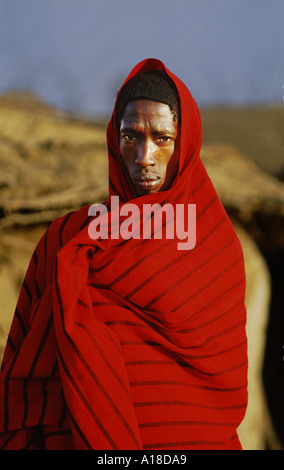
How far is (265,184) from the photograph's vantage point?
3.86 m

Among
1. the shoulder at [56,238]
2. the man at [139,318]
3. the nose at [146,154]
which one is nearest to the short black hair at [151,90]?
the man at [139,318]

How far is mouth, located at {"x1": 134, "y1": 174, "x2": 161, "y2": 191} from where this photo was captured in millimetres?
1230

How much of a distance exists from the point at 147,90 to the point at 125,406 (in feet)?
2.62

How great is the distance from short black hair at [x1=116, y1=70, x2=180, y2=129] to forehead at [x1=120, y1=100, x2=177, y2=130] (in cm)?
1

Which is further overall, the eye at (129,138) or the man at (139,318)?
the eye at (129,138)

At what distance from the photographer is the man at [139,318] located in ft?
3.51

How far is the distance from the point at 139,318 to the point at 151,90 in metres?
0.60

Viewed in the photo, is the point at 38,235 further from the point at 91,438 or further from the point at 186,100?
the point at 91,438

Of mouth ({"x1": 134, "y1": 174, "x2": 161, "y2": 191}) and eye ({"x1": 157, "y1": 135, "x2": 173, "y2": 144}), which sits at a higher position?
eye ({"x1": 157, "y1": 135, "x2": 173, "y2": 144})

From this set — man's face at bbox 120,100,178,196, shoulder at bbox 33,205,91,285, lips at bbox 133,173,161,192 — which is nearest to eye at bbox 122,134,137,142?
man's face at bbox 120,100,178,196

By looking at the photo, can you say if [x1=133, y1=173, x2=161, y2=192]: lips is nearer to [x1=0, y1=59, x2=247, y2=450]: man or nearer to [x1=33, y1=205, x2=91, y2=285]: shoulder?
[x1=0, y1=59, x2=247, y2=450]: man

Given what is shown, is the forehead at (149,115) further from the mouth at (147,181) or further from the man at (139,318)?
the mouth at (147,181)

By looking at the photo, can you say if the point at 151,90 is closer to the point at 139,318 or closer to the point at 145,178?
the point at 145,178
